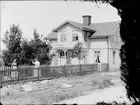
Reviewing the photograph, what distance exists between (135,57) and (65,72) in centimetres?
1924

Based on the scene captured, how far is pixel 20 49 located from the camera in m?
25.1

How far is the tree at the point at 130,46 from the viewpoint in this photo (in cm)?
615

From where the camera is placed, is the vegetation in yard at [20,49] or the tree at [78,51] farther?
the tree at [78,51]

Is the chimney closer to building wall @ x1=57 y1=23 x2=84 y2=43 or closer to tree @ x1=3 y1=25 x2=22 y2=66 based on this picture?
building wall @ x1=57 y1=23 x2=84 y2=43

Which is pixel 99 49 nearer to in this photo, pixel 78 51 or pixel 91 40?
pixel 91 40

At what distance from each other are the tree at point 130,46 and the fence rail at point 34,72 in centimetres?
1340

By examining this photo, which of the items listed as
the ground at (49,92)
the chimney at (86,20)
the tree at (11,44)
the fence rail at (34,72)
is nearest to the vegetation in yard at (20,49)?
the tree at (11,44)

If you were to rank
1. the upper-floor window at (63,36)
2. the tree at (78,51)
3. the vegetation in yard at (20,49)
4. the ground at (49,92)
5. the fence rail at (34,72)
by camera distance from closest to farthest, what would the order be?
the ground at (49,92), the fence rail at (34,72), the vegetation in yard at (20,49), the tree at (78,51), the upper-floor window at (63,36)

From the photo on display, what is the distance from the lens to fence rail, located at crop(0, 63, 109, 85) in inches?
752

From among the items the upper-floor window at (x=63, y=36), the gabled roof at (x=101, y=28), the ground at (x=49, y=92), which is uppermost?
the gabled roof at (x=101, y=28)

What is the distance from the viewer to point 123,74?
6543 millimetres

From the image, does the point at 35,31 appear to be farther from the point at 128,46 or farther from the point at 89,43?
the point at 128,46

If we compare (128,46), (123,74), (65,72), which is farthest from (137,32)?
(65,72)

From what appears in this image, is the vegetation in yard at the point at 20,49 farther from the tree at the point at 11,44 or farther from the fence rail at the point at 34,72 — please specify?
the fence rail at the point at 34,72
